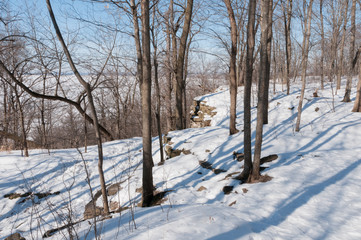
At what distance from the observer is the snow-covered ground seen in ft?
11.6

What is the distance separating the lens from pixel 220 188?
5.95 meters

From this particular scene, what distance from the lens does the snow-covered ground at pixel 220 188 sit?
3527 millimetres

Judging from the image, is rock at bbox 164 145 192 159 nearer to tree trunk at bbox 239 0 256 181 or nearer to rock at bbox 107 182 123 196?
rock at bbox 107 182 123 196

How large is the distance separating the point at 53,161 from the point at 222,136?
27.7ft

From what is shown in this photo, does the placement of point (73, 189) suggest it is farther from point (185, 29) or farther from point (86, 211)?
point (185, 29)

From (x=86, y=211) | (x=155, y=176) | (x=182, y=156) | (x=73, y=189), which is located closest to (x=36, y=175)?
(x=73, y=189)

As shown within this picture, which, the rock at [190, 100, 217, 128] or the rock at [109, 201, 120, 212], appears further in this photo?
the rock at [190, 100, 217, 128]

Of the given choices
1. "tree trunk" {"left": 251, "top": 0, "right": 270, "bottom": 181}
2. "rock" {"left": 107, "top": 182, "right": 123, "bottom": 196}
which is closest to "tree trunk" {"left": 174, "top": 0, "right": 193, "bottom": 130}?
"rock" {"left": 107, "top": 182, "right": 123, "bottom": 196}

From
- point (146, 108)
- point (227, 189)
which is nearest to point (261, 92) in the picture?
point (227, 189)

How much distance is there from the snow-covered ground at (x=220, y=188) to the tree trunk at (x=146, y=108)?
52 centimetres

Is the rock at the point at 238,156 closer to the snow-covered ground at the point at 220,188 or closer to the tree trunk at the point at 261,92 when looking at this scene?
the snow-covered ground at the point at 220,188

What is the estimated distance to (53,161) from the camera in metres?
10.4

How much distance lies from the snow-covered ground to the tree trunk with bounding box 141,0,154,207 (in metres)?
0.52

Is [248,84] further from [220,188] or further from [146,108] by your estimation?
[220,188]
